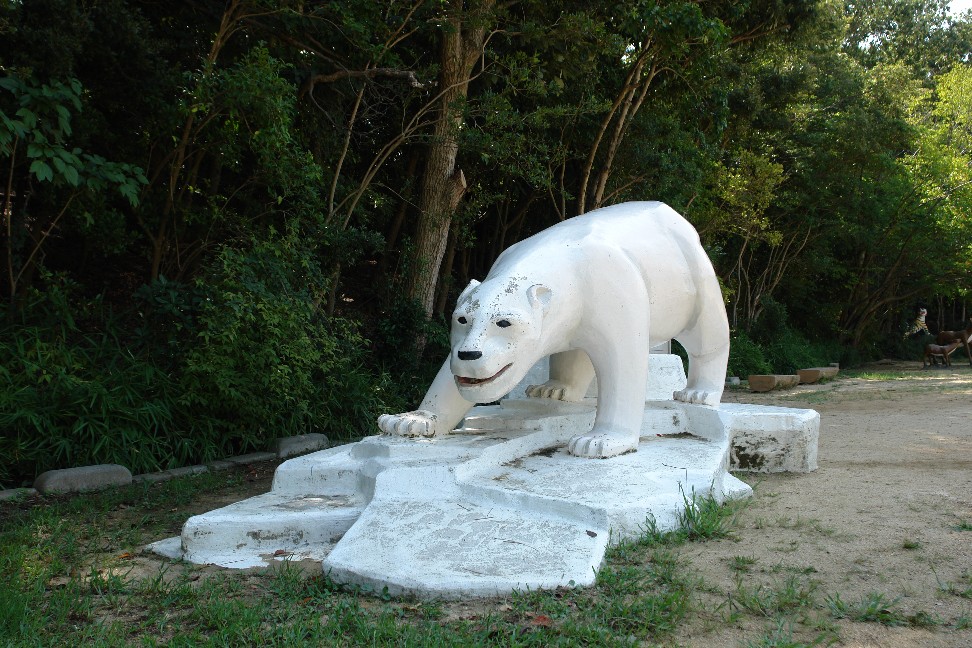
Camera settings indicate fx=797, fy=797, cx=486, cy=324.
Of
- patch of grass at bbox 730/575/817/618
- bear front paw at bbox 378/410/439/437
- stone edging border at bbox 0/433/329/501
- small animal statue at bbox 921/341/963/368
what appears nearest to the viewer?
patch of grass at bbox 730/575/817/618

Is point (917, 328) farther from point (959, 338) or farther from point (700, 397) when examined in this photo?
point (700, 397)

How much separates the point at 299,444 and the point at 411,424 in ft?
7.10

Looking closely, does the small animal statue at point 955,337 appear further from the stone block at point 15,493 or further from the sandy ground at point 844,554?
the stone block at point 15,493

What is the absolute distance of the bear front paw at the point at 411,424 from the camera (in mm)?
4004

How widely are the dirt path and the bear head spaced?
1.09 metres

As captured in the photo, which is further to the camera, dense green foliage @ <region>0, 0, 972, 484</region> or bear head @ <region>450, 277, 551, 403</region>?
dense green foliage @ <region>0, 0, 972, 484</region>

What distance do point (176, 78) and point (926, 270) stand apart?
2081 centimetres

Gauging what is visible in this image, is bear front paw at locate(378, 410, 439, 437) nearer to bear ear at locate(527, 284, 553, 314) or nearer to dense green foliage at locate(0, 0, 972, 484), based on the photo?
bear ear at locate(527, 284, 553, 314)

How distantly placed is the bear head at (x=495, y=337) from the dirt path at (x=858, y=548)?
1090 millimetres

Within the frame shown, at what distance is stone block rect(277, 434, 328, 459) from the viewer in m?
5.73

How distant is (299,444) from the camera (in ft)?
19.3

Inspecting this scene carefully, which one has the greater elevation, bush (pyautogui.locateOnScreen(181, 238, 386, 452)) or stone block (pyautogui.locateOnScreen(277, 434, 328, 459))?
bush (pyautogui.locateOnScreen(181, 238, 386, 452))

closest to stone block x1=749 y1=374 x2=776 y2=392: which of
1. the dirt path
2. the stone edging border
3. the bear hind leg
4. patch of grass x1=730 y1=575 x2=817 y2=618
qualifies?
the dirt path

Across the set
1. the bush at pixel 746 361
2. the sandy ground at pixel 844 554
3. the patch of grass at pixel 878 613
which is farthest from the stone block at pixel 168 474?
the bush at pixel 746 361
